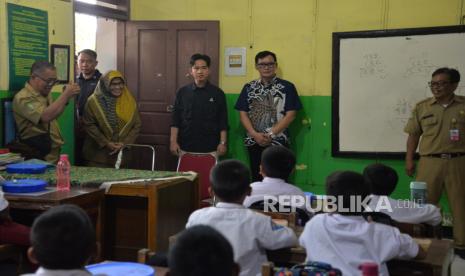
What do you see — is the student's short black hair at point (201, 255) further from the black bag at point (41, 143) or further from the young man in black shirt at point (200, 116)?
the young man in black shirt at point (200, 116)

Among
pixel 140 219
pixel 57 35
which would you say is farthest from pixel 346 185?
pixel 57 35

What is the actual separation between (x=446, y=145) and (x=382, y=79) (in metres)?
1.03

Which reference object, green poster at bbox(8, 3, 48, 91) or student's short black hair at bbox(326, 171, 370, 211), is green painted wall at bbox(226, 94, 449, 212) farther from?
student's short black hair at bbox(326, 171, 370, 211)

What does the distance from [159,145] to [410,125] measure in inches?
107

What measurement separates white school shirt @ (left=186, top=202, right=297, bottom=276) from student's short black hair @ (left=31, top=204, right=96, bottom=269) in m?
0.72

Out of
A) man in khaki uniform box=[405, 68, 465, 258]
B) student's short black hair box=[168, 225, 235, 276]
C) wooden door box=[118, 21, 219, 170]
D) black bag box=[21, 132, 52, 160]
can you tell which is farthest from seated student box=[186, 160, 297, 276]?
wooden door box=[118, 21, 219, 170]

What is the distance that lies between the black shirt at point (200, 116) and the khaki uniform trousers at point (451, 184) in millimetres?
2015

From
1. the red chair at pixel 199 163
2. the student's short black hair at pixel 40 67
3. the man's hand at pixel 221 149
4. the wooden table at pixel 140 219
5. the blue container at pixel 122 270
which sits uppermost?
the student's short black hair at pixel 40 67

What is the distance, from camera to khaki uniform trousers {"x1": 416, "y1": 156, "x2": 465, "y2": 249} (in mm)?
4730

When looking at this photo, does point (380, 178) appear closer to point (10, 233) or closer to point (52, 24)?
Answer: point (10, 233)

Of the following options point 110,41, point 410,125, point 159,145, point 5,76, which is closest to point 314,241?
point 410,125

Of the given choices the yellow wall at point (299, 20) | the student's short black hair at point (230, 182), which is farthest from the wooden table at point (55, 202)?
the yellow wall at point (299, 20)

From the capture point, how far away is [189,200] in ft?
13.8

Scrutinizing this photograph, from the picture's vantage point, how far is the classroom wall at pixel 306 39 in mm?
5508
